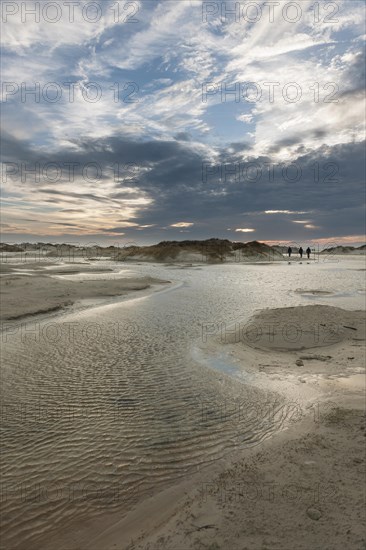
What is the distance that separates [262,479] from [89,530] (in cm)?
195

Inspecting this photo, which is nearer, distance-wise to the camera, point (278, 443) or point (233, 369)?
point (278, 443)

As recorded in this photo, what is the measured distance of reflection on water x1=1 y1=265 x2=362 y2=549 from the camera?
394 centimetres

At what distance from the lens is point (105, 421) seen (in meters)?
5.61

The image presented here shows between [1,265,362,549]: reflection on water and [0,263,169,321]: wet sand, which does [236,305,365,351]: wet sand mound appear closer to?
[1,265,362,549]: reflection on water

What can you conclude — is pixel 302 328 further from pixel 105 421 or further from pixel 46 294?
pixel 46 294

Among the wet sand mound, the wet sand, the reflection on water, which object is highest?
the wet sand

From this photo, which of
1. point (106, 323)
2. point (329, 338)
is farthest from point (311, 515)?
point (106, 323)

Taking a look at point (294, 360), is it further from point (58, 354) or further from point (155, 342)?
point (58, 354)

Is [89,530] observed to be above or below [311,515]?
below

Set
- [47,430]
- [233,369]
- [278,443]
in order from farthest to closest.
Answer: [233,369] → [47,430] → [278,443]

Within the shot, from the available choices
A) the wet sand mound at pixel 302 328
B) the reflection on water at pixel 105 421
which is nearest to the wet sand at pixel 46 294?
the reflection on water at pixel 105 421

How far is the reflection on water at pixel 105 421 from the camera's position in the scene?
3.94m

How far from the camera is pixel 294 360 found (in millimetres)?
8734

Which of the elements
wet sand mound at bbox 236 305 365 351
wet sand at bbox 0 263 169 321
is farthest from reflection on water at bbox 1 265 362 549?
wet sand at bbox 0 263 169 321
